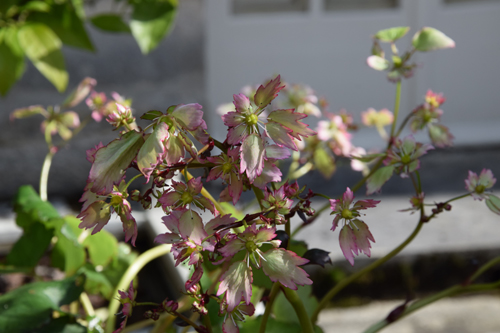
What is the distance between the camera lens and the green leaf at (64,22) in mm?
1061

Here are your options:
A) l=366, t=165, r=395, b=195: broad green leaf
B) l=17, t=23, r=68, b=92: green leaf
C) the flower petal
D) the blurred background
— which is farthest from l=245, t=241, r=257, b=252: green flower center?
the blurred background

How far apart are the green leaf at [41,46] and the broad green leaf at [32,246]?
0.43 meters

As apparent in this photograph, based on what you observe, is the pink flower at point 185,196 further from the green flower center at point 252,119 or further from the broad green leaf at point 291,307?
the broad green leaf at point 291,307

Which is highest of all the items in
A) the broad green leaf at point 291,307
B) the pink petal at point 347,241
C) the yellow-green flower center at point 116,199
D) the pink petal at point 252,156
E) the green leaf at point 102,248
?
the pink petal at point 252,156

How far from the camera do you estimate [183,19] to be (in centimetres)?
198

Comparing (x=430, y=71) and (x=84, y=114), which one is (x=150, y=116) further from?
(x=430, y=71)

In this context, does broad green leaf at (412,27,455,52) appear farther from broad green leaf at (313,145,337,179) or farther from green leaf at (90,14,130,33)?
green leaf at (90,14,130,33)

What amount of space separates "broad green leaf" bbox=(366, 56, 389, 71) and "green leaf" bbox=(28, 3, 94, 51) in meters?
0.75

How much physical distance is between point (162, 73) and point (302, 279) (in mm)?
1808

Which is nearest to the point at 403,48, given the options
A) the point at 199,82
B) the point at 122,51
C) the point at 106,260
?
the point at 199,82

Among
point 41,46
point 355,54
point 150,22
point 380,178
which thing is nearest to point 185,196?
point 380,178

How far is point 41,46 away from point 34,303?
644 millimetres

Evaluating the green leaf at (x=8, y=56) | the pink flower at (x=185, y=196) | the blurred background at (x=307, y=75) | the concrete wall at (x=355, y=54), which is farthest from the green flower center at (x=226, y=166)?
the concrete wall at (x=355, y=54)

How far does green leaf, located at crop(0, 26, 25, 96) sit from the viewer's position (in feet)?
3.29
